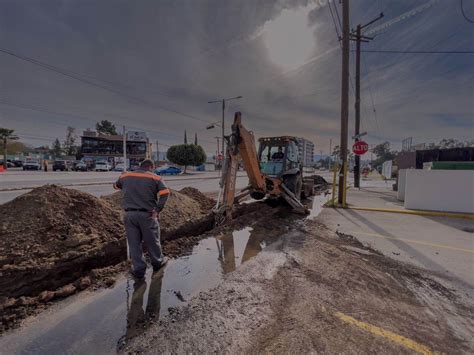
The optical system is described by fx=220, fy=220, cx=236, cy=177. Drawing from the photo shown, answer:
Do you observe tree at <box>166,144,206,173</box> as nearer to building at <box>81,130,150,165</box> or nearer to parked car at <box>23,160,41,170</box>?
parked car at <box>23,160,41,170</box>

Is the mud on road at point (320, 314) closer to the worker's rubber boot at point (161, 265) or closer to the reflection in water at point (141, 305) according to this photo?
the reflection in water at point (141, 305)

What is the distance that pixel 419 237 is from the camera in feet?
17.3

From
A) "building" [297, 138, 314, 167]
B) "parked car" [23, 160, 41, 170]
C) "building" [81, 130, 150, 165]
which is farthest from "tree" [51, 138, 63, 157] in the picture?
"building" [297, 138, 314, 167]

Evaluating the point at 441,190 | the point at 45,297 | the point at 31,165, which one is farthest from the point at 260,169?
the point at 31,165

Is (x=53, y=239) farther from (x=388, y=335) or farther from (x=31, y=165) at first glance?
(x=31, y=165)

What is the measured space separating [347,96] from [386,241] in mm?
6420

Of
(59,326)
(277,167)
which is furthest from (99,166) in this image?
(59,326)

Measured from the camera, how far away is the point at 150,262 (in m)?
3.79

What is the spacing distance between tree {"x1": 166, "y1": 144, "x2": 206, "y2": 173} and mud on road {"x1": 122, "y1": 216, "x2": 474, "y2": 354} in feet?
122

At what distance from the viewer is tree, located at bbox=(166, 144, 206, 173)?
130ft

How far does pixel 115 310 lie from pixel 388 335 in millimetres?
2960

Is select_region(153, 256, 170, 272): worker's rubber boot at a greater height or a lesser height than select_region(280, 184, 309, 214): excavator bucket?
Result: lesser

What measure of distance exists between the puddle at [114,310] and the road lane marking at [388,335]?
1715 millimetres

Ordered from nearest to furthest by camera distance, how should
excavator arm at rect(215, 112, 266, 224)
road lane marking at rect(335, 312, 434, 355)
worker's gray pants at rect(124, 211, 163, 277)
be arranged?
road lane marking at rect(335, 312, 434, 355) < worker's gray pants at rect(124, 211, 163, 277) < excavator arm at rect(215, 112, 266, 224)
